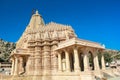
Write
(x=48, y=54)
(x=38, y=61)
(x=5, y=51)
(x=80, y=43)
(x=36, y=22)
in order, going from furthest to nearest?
(x=5, y=51) < (x=36, y=22) < (x=48, y=54) < (x=38, y=61) < (x=80, y=43)

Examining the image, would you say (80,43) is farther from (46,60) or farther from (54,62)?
(46,60)

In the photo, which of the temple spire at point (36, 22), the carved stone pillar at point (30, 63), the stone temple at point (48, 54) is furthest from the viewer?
the temple spire at point (36, 22)

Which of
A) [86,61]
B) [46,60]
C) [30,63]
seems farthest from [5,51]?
[86,61]

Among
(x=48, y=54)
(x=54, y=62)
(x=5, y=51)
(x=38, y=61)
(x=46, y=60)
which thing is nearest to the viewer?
(x=54, y=62)

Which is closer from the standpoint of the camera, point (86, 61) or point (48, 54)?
point (86, 61)

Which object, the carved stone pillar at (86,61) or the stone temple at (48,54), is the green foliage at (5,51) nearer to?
the stone temple at (48,54)

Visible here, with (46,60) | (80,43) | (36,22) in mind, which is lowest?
(46,60)

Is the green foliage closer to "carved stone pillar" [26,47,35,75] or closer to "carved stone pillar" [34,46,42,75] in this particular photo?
"carved stone pillar" [26,47,35,75]

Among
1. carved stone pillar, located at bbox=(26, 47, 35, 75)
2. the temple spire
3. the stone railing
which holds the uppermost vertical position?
the temple spire

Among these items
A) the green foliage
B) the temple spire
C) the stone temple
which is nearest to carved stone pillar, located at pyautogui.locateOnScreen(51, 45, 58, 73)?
the stone temple

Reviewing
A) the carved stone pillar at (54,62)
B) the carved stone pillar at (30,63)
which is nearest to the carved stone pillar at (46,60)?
the carved stone pillar at (54,62)

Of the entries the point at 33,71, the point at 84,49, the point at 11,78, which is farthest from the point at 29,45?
the point at 84,49

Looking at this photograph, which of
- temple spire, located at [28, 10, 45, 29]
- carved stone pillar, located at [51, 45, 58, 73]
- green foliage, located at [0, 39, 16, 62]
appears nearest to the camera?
carved stone pillar, located at [51, 45, 58, 73]

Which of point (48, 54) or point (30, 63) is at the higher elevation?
point (48, 54)
